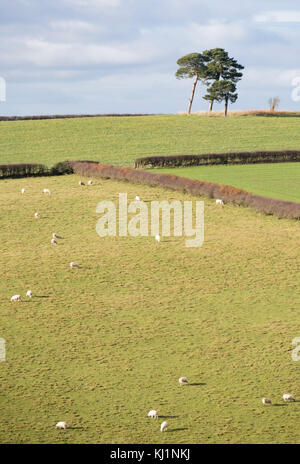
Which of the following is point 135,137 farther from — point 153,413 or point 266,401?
point 153,413

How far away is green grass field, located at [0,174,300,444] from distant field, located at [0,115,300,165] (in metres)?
24.6

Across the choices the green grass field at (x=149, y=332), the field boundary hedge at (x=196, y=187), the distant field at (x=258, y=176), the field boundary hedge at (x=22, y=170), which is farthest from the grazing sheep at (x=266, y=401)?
the field boundary hedge at (x=22, y=170)

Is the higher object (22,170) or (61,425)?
(22,170)

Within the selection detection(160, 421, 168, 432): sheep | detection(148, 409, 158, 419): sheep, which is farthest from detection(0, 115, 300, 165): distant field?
detection(160, 421, 168, 432): sheep

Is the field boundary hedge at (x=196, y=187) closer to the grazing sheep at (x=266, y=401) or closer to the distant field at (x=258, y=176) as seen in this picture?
the distant field at (x=258, y=176)

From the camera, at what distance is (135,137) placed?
62.5 metres

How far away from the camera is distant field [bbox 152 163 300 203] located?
33744 millimetres

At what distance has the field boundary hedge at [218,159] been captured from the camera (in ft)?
142

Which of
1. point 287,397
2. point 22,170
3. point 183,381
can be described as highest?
point 22,170

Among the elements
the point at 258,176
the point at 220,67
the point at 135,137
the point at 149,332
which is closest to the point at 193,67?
the point at 220,67

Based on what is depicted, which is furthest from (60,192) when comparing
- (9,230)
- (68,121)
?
(68,121)

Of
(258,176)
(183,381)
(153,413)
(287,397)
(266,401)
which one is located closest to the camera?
(153,413)

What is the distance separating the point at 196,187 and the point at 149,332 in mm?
16290

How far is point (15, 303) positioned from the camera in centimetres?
1883
